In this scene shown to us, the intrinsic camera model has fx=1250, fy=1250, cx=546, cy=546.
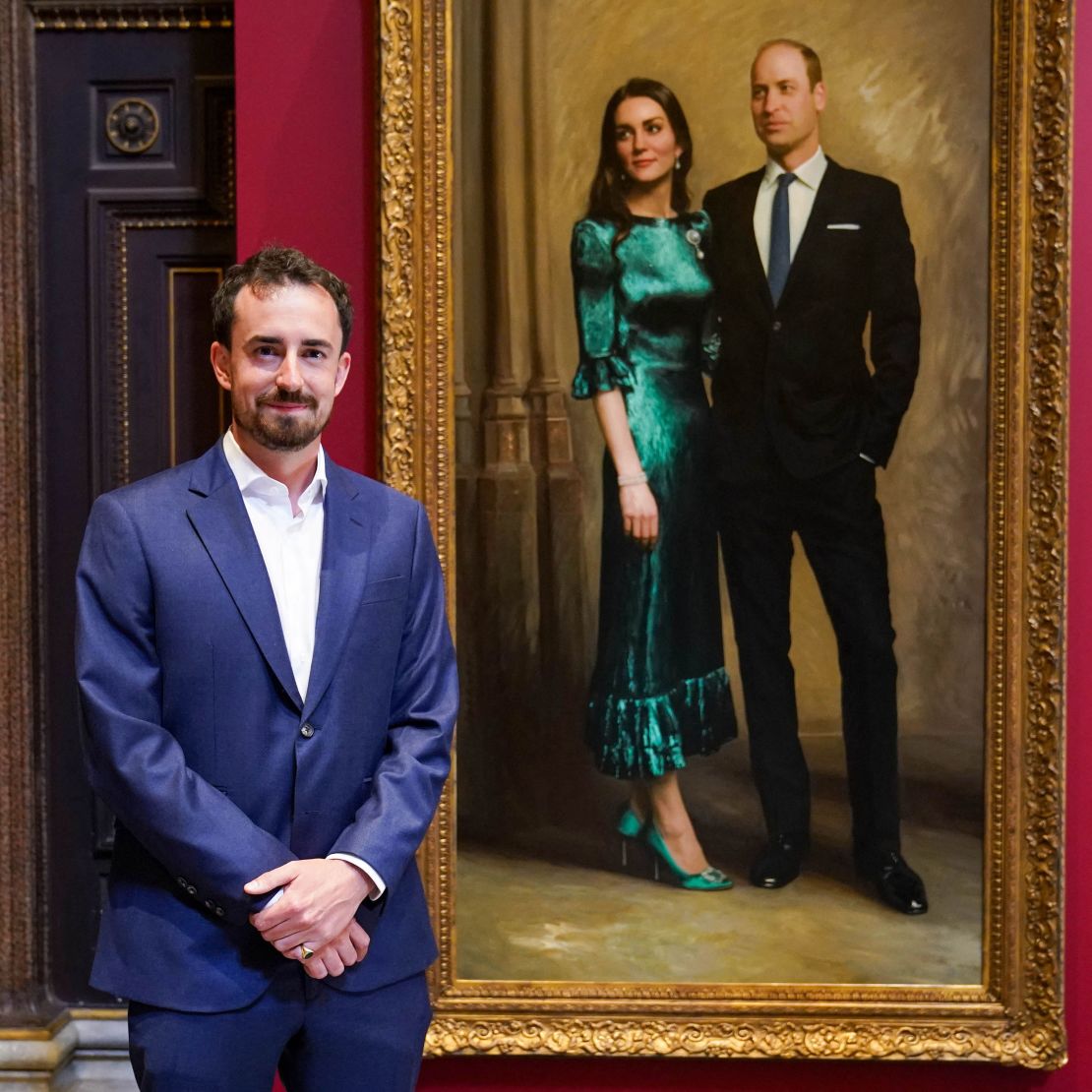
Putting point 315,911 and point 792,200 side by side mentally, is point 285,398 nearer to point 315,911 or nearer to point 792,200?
point 315,911

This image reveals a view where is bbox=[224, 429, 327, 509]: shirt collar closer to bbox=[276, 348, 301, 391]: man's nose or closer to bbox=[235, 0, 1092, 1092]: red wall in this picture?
bbox=[276, 348, 301, 391]: man's nose

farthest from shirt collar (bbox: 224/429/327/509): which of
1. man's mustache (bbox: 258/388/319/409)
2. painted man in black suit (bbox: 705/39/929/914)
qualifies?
painted man in black suit (bbox: 705/39/929/914)

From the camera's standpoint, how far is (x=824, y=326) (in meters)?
2.71

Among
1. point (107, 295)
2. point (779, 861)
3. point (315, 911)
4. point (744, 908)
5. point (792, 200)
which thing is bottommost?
point (744, 908)

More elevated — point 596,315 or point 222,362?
point 596,315

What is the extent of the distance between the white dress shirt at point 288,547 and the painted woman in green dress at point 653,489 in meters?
0.98

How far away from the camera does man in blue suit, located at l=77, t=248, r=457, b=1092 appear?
5.65ft

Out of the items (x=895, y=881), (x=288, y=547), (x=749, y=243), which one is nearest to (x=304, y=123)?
(x=749, y=243)

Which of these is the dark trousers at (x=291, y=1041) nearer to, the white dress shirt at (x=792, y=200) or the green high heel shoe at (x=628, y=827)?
the green high heel shoe at (x=628, y=827)

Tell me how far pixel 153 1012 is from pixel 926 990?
5.69 ft

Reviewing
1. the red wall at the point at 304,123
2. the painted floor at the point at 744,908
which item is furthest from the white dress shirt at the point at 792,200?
the painted floor at the point at 744,908

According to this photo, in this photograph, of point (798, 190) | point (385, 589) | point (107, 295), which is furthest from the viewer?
point (107, 295)

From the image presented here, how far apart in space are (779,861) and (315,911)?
1346 millimetres

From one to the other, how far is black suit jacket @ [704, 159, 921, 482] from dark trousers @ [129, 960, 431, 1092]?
1.43 metres
